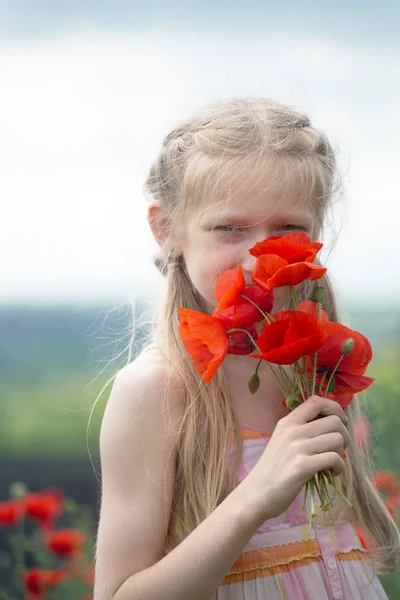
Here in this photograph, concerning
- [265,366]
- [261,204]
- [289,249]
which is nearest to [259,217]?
[261,204]

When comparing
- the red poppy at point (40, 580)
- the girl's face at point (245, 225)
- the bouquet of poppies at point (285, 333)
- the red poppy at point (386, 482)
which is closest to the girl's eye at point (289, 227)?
the girl's face at point (245, 225)

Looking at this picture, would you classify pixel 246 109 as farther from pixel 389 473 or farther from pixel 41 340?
pixel 41 340

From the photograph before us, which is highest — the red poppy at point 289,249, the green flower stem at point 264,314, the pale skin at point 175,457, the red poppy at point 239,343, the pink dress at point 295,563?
the red poppy at point 289,249

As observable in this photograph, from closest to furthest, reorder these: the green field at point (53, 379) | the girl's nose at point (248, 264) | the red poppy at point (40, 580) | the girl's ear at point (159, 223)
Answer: the girl's nose at point (248, 264)
the girl's ear at point (159, 223)
the red poppy at point (40, 580)
the green field at point (53, 379)

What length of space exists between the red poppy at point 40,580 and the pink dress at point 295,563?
0.97 m

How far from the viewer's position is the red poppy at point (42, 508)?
226 centimetres

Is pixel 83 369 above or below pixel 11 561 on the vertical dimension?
above

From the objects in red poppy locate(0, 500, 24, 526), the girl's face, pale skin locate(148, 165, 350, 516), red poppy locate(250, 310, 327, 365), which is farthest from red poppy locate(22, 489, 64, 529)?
red poppy locate(250, 310, 327, 365)

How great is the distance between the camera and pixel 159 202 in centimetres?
154

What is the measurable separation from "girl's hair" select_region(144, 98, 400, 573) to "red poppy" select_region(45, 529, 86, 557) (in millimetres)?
904

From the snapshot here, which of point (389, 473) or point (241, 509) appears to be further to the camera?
point (389, 473)

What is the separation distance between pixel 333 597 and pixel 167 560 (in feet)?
1.03

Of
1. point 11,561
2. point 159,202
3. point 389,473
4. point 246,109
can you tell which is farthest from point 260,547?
point 11,561

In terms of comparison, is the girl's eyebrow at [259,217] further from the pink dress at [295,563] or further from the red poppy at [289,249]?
the pink dress at [295,563]
